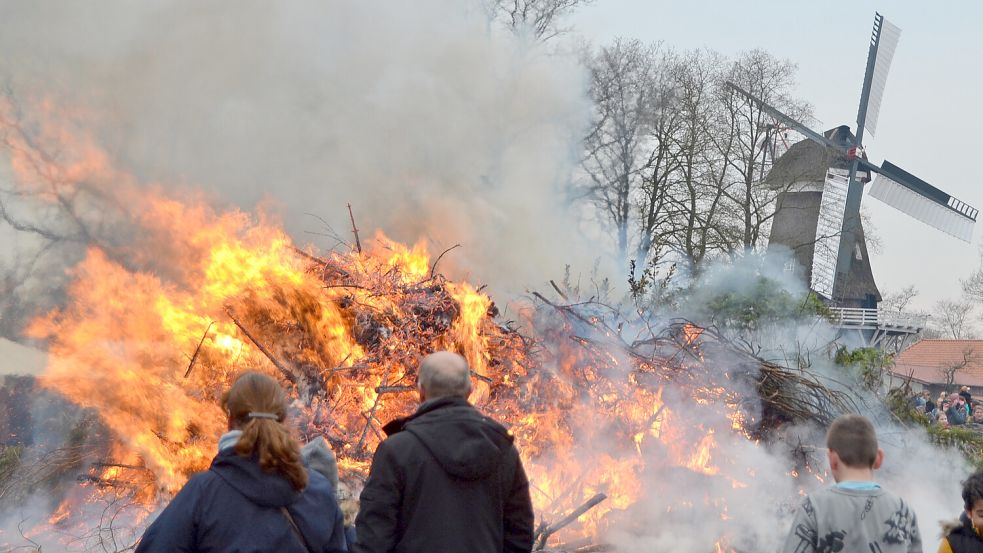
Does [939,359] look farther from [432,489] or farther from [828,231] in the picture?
[432,489]

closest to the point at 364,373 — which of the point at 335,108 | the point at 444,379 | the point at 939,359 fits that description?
the point at 444,379

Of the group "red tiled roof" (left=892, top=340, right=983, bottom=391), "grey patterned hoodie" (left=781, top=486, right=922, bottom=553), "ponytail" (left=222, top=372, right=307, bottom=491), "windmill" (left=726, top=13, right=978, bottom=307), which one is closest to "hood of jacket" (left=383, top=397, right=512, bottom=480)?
"ponytail" (left=222, top=372, right=307, bottom=491)

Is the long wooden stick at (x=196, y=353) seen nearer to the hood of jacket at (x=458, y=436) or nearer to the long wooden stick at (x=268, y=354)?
the long wooden stick at (x=268, y=354)

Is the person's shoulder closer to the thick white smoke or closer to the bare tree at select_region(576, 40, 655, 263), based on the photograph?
the thick white smoke

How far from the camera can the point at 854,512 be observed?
2859 mm

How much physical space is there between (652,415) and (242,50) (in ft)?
22.7

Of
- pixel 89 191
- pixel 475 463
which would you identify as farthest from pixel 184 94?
pixel 475 463

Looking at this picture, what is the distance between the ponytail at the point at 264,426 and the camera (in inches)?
105

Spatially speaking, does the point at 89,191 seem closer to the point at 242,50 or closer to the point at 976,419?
the point at 242,50

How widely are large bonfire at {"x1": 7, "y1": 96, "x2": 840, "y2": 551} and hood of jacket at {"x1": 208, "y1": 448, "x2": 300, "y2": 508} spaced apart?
398 centimetres

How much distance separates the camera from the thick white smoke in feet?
32.1

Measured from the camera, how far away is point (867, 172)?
93.2 feet

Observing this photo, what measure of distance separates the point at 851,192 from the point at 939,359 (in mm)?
14526

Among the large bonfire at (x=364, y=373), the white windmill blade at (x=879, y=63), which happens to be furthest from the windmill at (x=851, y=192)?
the large bonfire at (x=364, y=373)
